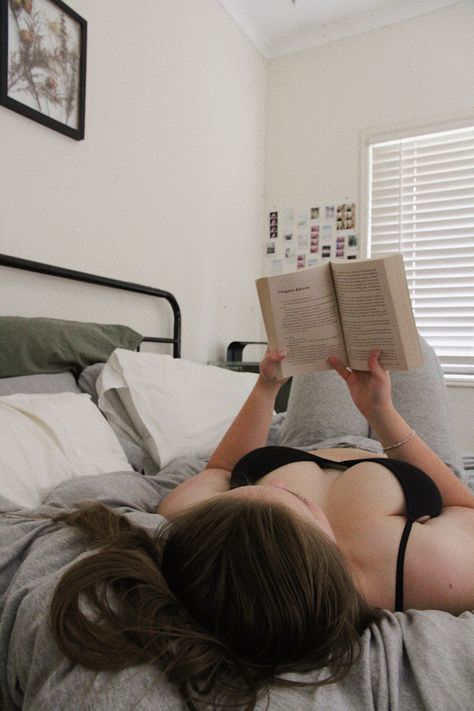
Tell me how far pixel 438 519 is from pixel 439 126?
2281 mm

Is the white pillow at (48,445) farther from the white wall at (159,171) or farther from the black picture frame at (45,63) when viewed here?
the black picture frame at (45,63)

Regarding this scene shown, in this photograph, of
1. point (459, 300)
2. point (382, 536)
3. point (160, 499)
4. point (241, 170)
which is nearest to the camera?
point (382, 536)

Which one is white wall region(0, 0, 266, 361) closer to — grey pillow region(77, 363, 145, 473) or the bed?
the bed

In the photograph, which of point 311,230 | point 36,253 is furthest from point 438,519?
point 311,230

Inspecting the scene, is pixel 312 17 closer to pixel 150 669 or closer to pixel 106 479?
pixel 106 479

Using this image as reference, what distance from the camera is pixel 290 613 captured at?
430 millimetres

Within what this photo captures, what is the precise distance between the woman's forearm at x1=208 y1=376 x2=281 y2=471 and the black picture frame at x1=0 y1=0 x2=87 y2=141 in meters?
1.07

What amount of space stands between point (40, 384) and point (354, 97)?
7.57 ft

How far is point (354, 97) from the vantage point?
2.67 meters

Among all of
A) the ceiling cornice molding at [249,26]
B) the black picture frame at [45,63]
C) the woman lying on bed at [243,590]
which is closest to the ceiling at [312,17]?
the ceiling cornice molding at [249,26]

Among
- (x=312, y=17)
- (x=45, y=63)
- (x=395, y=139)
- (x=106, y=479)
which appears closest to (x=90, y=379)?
(x=106, y=479)

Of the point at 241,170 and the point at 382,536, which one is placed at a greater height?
the point at 241,170

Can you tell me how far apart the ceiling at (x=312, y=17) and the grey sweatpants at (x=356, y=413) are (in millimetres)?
2044

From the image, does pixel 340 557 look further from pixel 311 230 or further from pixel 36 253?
pixel 311 230
